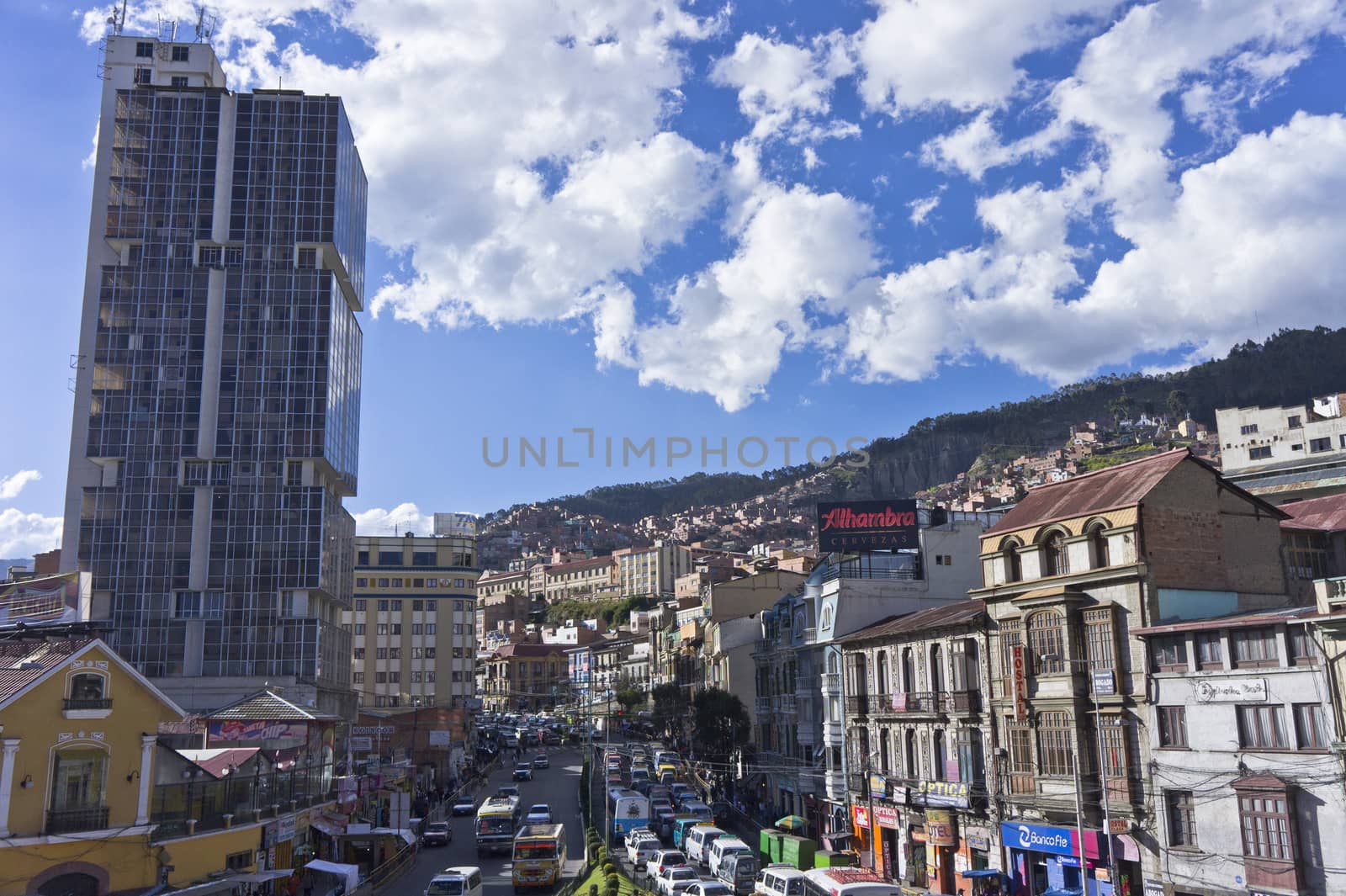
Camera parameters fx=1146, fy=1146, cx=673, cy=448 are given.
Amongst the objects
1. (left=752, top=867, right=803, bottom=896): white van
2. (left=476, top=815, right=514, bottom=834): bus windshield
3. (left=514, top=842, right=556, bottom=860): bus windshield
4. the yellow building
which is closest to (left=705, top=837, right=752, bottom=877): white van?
(left=752, top=867, right=803, bottom=896): white van

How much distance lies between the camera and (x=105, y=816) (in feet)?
121

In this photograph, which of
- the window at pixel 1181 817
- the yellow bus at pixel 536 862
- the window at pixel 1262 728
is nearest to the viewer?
the window at pixel 1262 728

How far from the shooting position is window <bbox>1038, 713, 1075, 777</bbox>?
135 feet

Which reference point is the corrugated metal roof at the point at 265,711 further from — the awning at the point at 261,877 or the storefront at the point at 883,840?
the storefront at the point at 883,840

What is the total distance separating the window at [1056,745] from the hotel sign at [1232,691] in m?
5.86

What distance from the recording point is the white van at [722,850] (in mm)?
48594

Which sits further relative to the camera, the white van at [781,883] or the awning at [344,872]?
the awning at [344,872]

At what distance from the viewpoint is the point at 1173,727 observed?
37500mm

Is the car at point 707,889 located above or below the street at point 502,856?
above

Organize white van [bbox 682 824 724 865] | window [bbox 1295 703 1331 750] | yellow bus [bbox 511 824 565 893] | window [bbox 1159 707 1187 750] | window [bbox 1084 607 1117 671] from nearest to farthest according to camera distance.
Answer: window [bbox 1295 703 1331 750]
window [bbox 1159 707 1187 750]
window [bbox 1084 607 1117 671]
yellow bus [bbox 511 824 565 893]
white van [bbox 682 824 724 865]

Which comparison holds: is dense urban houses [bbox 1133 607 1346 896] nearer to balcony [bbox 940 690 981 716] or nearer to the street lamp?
the street lamp

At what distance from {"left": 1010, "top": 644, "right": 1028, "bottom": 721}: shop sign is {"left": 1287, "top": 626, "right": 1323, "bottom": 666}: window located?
11397 millimetres

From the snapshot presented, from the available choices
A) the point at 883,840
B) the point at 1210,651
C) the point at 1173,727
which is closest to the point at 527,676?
the point at 883,840

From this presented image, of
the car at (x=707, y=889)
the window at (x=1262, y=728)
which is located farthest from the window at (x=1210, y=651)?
the car at (x=707, y=889)
